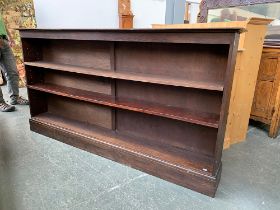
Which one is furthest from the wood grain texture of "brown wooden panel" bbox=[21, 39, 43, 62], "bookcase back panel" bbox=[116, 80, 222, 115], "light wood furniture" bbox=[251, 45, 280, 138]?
"brown wooden panel" bbox=[21, 39, 43, 62]

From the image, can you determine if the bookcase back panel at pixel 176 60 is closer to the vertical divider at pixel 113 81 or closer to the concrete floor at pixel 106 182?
the vertical divider at pixel 113 81

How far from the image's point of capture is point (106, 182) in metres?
1.73

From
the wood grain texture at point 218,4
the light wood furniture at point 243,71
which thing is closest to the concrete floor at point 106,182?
the light wood furniture at point 243,71

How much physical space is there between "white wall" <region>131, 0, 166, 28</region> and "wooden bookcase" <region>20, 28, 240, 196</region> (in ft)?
13.4

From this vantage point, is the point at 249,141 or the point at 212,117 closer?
the point at 212,117

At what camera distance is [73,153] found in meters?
2.12

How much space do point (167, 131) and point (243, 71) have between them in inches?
35.3

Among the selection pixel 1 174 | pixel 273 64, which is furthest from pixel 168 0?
pixel 1 174

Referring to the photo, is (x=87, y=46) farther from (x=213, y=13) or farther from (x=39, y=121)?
(x=213, y=13)

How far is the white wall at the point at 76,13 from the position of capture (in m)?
4.53

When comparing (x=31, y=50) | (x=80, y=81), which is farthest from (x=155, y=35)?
(x=31, y=50)

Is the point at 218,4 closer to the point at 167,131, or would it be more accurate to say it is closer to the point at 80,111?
the point at 167,131

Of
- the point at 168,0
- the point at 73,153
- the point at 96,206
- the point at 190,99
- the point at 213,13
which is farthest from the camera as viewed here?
the point at 168,0

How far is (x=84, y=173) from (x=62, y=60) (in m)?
1.18
